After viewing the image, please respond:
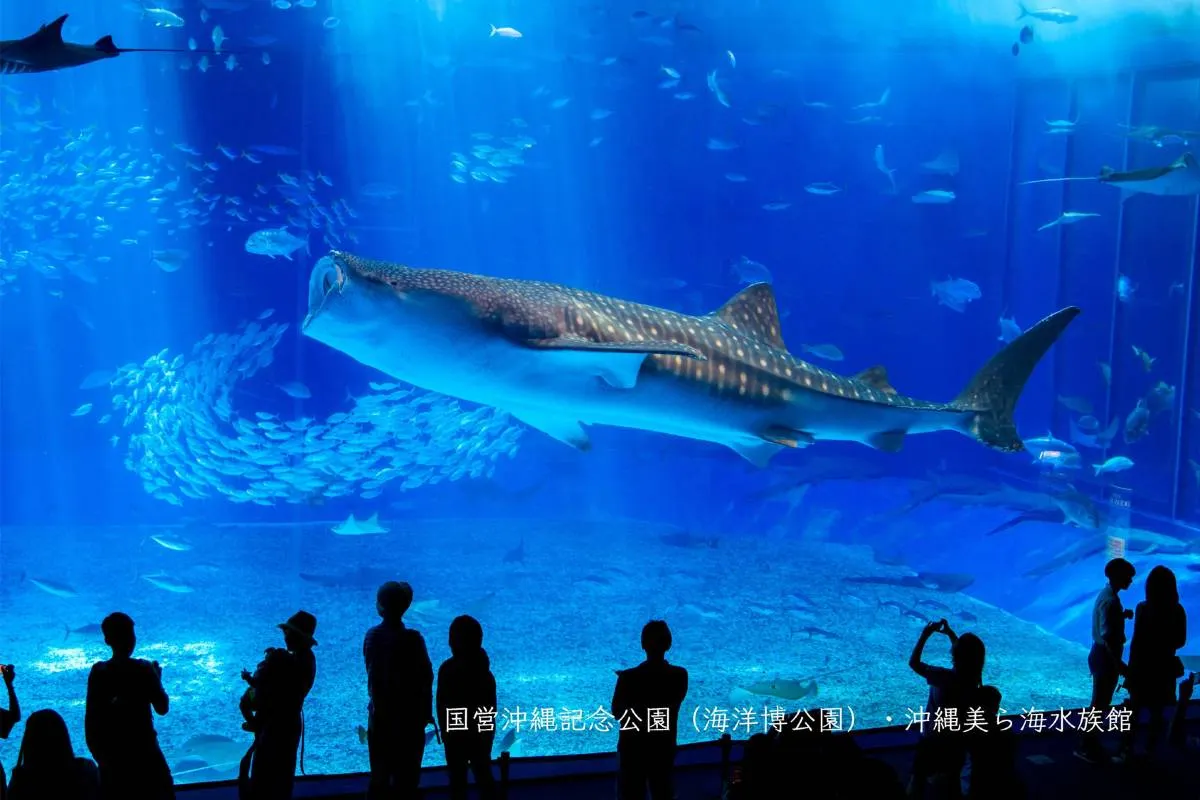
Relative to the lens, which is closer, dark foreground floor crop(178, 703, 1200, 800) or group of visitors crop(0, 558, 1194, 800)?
group of visitors crop(0, 558, 1194, 800)

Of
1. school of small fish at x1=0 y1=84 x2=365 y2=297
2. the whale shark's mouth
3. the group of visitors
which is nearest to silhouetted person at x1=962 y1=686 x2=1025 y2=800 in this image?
the group of visitors

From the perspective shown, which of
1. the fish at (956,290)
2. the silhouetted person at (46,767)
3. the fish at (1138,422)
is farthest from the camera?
the fish at (956,290)

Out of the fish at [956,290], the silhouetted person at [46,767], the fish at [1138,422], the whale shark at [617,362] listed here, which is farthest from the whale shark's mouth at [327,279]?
the fish at [956,290]

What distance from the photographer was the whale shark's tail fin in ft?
16.3

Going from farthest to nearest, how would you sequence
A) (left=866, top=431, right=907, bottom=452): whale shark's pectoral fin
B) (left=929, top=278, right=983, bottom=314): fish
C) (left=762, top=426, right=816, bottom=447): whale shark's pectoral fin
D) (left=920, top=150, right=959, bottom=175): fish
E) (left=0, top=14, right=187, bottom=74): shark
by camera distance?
(left=920, top=150, right=959, bottom=175): fish < (left=929, top=278, right=983, bottom=314): fish < (left=866, top=431, right=907, bottom=452): whale shark's pectoral fin < (left=762, top=426, right=816, bottom=447): whale shark's pectoral fin < (left=0, top=14, right=187, bottom=74): shark

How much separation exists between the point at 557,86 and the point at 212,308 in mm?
10512

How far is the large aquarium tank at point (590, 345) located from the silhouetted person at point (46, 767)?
1770mm

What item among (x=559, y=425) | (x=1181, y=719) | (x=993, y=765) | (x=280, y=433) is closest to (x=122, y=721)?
(x=993, y=765)

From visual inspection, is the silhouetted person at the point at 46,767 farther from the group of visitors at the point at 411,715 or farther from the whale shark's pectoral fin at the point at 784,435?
the whale shark's pectoral fin at the point at 784,435

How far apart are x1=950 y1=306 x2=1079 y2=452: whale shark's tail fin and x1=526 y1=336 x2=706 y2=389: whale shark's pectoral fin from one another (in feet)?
6.75

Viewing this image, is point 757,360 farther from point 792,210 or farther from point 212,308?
point 792,210

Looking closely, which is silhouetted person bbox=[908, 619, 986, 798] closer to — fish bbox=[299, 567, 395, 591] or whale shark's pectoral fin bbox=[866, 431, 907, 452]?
whale shark's pectoral fin bbox=[866, 431, 907, 452]

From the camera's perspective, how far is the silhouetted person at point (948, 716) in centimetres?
289

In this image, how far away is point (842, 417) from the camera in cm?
478
